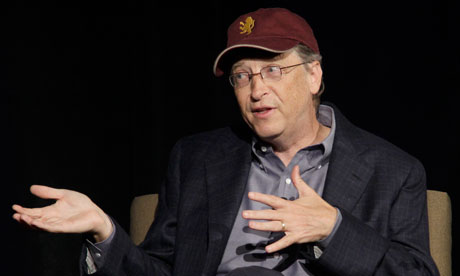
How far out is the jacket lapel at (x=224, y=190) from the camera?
5.90 feet

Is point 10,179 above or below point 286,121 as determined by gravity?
below

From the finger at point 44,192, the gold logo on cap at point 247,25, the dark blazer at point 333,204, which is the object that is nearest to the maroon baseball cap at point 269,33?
the gold logo on cap at point 247,25

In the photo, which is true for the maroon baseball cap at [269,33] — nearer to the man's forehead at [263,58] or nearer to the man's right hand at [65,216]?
the man's forehead at [263,58]

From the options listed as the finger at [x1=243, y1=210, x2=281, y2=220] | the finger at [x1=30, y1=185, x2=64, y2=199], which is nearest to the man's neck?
the finger at [x1=243, y1=210, x2=281, y2=220]

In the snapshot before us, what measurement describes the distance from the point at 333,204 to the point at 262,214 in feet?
1.10

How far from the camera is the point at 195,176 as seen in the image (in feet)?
6.42

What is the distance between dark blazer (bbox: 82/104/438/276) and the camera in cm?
163

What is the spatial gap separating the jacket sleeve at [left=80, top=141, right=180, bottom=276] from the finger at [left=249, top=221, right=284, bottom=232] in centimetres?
39

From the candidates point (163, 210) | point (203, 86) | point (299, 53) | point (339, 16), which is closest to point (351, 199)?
point (299, 53)

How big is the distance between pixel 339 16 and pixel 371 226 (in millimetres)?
1039

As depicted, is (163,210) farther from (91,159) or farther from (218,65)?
(91,159)

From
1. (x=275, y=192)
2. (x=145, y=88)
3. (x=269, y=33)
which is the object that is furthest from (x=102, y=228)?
(x=145, y=88)

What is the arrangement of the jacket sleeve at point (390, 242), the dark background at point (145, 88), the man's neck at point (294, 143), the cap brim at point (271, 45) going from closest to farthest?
the jacket sleeve at point (390, 242) < the cap brim at point (271, 45) < the man's neck at point (294, 143) < the dark background at point (145, 88)

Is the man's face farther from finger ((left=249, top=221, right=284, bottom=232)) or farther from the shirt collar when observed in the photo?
finger ((left=249, top=221, right=284, bottom=232))
